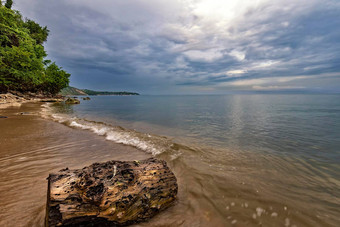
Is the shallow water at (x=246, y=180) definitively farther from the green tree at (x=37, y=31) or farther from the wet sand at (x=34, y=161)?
the green tree at (x=37, y=31)

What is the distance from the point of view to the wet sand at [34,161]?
3.04 meters

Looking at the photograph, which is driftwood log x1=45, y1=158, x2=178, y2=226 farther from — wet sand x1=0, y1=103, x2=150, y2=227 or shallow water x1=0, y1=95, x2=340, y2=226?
wet sand x1=0, y1=103, x2=150, y2=227

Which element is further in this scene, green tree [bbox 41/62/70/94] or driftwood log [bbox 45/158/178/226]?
green tree [bbox 41/62/70/94]

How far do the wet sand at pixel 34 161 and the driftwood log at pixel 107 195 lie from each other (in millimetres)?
915

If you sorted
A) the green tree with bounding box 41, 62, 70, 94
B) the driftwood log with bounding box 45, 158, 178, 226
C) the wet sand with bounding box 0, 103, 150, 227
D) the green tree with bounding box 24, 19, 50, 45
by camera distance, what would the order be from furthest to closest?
the green tree with bounding box 41, 62, 70, 94 < the green tree with bounding box 24, 19, 50, 45 < the wet sand with bounding box 0, 103, 150, 227 < the driftwood log with bounding box 45, 158, 178, 226

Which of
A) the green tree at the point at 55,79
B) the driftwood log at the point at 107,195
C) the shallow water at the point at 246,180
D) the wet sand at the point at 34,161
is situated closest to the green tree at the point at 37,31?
the green tree at the point at 55,79

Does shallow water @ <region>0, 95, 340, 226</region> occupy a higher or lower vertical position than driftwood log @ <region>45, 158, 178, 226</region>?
lower

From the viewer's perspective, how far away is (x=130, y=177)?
3053 mm

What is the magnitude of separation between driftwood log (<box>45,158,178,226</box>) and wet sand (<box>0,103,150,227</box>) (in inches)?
36.0

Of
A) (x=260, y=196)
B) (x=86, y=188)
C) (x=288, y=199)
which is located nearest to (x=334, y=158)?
(x=288, y=199)

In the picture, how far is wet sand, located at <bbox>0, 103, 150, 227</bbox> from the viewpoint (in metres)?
3.04

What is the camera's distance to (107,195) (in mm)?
2637

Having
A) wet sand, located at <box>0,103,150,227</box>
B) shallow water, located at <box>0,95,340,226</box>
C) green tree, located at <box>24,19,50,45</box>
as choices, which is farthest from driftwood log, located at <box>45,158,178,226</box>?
green tree, located at <box>24,19,50,45</box>

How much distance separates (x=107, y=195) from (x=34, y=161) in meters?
5.04
